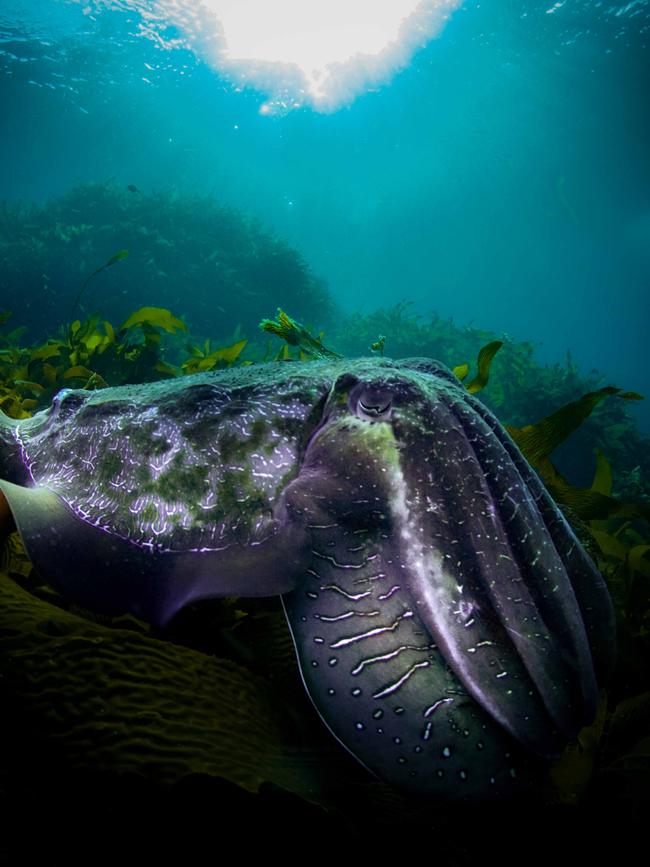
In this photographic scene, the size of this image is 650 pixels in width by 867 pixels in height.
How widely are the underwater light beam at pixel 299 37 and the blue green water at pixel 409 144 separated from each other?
4.57 feet

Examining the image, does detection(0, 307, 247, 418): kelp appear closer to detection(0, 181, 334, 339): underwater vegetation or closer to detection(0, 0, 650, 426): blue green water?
detection(0, 181, 334, 339): underwater vegetation

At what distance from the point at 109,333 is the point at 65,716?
5.38 metres

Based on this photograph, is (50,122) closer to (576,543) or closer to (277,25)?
(277,25)

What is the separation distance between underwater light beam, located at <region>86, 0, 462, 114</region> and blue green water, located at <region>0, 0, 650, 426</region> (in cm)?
139

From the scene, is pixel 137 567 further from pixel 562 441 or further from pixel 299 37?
pixel 299 37

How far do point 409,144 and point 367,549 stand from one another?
7917 cm

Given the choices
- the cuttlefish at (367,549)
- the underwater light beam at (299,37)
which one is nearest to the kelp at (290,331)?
the cuttlefish at (367,549)

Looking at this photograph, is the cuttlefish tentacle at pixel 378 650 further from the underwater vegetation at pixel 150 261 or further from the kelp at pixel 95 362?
the underwater vegetation at pixel 150 261

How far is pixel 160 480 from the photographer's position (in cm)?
132

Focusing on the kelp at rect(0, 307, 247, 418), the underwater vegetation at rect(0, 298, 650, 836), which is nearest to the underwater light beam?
the kelp at rect(0, 307, 247, 418)

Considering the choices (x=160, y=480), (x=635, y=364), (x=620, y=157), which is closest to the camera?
(x=160, y=480)

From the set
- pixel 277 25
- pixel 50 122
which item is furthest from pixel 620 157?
pixel 50 122

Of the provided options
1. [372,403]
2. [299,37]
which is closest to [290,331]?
[372,403]

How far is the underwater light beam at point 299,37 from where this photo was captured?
3522cm
